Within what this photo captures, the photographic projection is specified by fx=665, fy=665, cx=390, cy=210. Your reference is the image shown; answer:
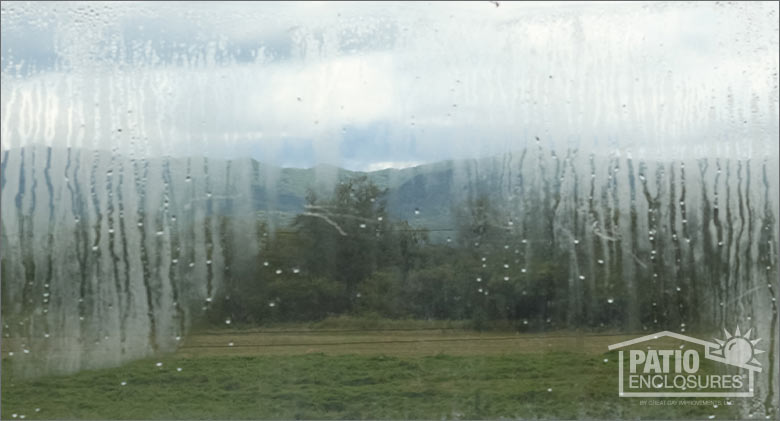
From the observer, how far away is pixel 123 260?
11.4 feet

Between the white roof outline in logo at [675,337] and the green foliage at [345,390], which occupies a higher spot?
the white roof outline in logo at [675,337]

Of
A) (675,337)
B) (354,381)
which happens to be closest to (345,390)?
(354,381)

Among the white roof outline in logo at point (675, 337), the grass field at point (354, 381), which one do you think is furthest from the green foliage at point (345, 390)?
the white roof outline in logo at point (675, 337)

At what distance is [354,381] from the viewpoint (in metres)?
3.56

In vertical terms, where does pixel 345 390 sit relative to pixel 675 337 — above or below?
below

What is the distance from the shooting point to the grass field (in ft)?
11.4

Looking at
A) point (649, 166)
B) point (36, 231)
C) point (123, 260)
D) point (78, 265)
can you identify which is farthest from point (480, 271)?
point (36, 231)

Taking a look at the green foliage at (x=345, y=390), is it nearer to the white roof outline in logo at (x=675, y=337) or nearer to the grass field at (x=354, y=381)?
the grass field at (x=354, y=381)

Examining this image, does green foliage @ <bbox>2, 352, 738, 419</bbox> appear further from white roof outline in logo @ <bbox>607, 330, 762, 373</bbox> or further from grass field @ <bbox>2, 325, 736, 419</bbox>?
white roof outline in logo @ <bbox>607, 330, 762, 373</bbox>

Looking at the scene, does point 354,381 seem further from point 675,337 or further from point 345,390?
point 675,337

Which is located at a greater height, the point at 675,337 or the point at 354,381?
the point at 675,337

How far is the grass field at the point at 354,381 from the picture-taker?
347cm

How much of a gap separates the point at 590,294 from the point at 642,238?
40cm

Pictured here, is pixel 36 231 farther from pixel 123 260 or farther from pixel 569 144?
pixel 569 144
